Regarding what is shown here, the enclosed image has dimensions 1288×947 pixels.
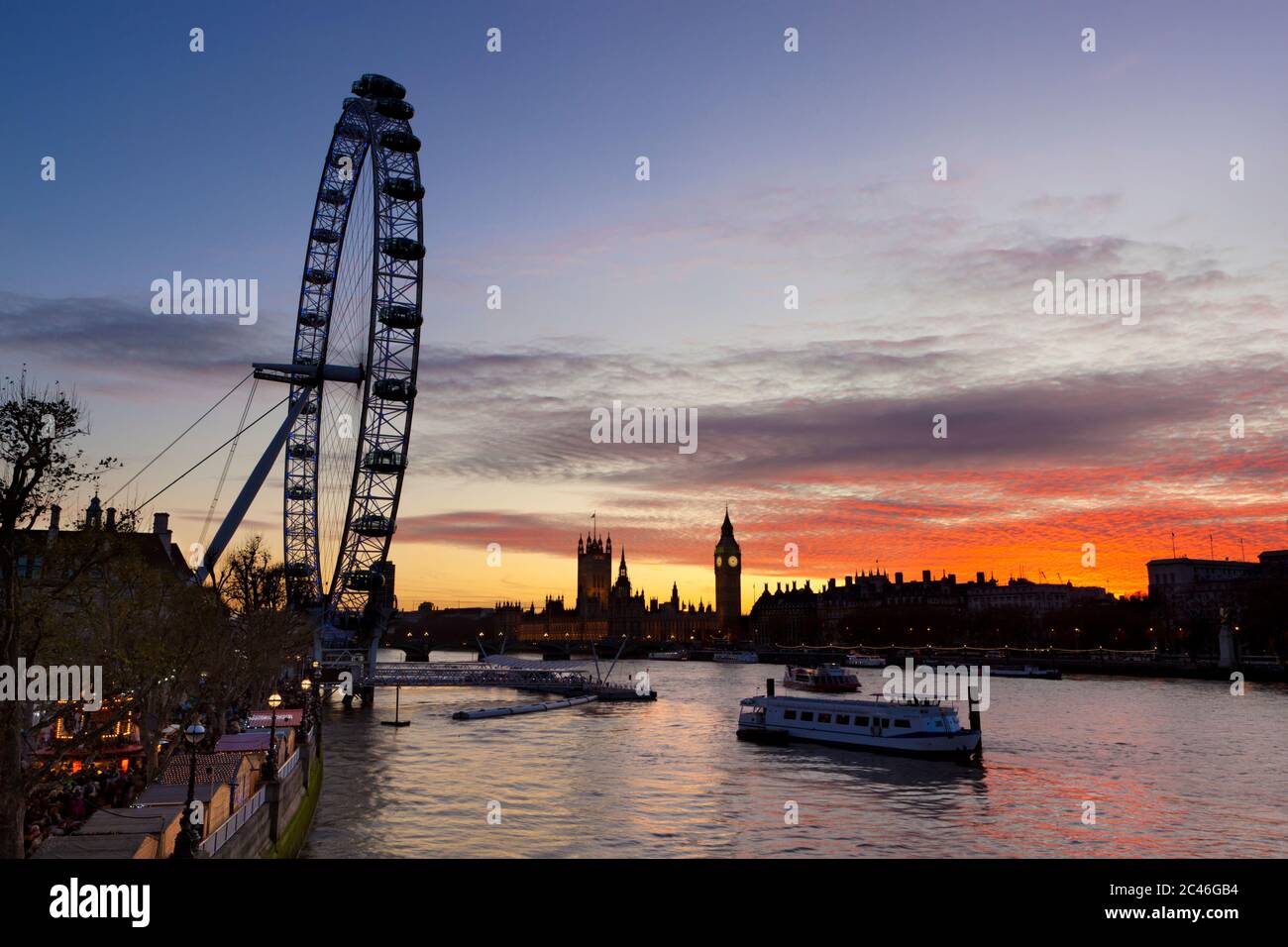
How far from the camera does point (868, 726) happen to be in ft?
171

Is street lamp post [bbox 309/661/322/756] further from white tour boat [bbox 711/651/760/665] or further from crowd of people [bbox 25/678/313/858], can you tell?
white tour boat [bbox 711/651/760/665]

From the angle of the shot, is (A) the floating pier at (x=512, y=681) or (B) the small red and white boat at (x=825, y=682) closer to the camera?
(A) the floating pier at (x=512, y=681)

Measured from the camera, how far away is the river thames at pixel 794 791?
2997 centimetres

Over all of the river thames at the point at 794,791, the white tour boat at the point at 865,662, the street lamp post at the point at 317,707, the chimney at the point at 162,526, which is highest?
the chimney at the point at 162,526

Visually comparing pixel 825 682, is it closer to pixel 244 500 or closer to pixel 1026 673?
pixel 1026 673

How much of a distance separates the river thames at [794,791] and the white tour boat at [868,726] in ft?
2.65

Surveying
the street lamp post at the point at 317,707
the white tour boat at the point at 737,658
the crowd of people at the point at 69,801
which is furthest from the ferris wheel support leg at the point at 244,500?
the white tour boat at the point at 737,658

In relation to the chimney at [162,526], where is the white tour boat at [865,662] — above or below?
below

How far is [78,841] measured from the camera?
50.5 ft

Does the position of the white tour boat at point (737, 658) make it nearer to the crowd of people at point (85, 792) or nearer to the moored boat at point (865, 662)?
the moored boat at point (865, 662)

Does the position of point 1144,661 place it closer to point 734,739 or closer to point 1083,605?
point 1083,605
